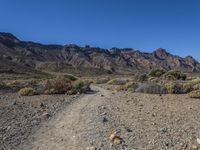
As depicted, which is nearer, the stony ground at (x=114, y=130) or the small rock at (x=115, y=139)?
the stony ground at (x=114, y=130)

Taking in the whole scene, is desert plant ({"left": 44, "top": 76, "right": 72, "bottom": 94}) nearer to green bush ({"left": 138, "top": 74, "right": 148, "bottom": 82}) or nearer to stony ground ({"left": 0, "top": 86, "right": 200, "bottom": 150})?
stony ground ({"left": 0, "top": 86, "right": 200, "bottom": 150})

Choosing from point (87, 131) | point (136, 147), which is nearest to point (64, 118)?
point (87, 131)

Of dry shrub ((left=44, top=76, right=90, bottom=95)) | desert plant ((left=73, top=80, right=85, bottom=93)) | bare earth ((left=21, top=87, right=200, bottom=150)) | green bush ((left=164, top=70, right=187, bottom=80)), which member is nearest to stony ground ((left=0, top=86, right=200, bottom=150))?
bare earth ((left=21, top=87, right=200, bottom=150))

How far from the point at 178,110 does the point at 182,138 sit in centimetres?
618

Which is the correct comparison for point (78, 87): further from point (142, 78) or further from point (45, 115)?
point (142, 78)

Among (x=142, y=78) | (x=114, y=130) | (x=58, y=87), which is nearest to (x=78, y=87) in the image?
(x=58, y=87)

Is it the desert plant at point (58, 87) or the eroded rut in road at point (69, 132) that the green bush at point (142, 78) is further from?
the eroded rut in road at point (69, 132)

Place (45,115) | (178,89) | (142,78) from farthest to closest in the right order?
1. (142,78)
2. (178,89)
3. (45,115)

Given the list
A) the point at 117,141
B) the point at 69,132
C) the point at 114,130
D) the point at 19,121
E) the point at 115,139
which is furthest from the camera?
the point at 19,121

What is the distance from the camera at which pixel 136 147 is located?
353 inches

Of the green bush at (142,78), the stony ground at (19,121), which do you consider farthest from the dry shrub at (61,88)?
the green bush at (142,78)

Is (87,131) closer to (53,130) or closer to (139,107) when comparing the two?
(53,130)

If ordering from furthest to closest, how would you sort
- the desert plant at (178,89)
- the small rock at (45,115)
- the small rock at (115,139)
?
1. the desert plant at (178,89)
2. the small rock at (45,115)
3. the small rock at (115,139)

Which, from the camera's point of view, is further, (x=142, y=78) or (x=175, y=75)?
(x=142, y=78)
